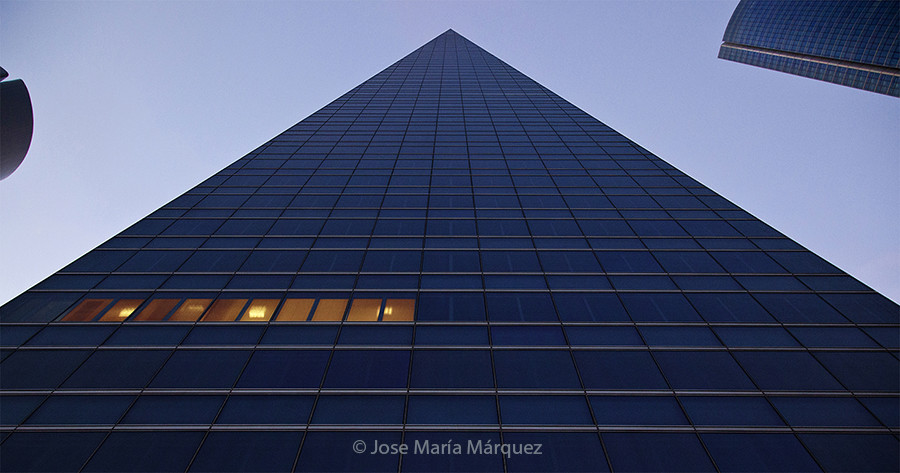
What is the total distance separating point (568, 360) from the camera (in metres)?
14.6

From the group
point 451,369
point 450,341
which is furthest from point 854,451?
point 450,341

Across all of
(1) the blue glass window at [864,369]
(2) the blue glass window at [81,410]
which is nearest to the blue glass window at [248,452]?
(2) the blue glass window at [81,410]

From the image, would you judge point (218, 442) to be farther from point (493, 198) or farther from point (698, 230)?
point (698, 230)

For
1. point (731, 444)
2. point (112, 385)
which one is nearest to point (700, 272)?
point (731, 444)

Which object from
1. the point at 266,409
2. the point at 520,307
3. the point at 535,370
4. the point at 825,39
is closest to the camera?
the point at 266,409

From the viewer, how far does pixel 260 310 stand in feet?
55.2

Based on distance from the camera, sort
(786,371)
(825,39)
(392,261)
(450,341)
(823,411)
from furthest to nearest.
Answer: (825,39)
(392,261)
(450,341)
(786,371)
(823,411)

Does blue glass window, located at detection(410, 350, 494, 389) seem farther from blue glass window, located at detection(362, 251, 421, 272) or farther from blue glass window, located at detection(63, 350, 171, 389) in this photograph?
blue glass window, located at detection(63, 350, 171, 389)

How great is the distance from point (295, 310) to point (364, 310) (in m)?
2.74

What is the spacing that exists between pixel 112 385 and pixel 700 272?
22.9 m

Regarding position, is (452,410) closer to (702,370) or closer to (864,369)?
(702,370)

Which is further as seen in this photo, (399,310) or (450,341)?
(399,310)

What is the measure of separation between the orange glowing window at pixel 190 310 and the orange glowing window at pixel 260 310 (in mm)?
1843

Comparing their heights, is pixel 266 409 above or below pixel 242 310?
below
